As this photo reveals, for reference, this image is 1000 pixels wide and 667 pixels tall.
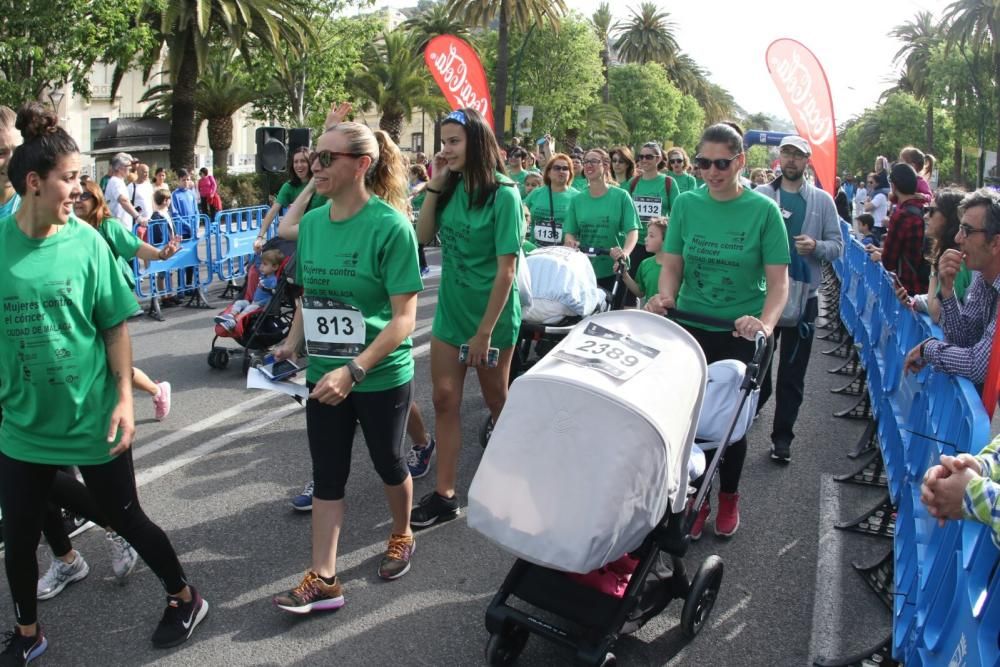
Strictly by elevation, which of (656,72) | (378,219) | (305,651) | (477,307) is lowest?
(305,651)

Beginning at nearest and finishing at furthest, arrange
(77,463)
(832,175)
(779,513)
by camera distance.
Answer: (77,463) < (779,513) < (832,175)

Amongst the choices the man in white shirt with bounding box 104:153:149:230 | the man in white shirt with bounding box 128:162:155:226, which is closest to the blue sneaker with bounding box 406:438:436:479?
the man in white shirt with bounding box 104:153:149:230

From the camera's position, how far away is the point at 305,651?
3.65 metres

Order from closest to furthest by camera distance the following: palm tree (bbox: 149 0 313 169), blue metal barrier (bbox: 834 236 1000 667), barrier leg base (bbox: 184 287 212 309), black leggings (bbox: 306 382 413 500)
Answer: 1. blue metal barrier (bbox: 834 236 1000 667)
2. black leggings (bbox: 306 382 413 500)
3. barrier leg base (bbox: 184 287 212 309)
4. palm tree (bbox: 149 0 313 169)

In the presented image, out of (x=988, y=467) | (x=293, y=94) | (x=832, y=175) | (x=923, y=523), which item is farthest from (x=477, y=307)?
(x=293, y=94)

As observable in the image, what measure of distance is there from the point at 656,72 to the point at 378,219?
6461 cm

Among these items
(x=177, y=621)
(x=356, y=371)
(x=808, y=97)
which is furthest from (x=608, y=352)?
(x=808, y=97)

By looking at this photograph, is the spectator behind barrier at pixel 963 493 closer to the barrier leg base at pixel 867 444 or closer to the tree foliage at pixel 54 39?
the barrier leg base at pixel 867 444

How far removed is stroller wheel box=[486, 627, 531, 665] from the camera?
348 centimetres

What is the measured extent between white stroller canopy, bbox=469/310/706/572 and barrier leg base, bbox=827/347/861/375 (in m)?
6.30

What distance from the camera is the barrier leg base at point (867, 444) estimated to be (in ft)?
20.7

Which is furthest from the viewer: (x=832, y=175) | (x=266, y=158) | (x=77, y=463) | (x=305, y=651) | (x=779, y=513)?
(x=266, y=158)

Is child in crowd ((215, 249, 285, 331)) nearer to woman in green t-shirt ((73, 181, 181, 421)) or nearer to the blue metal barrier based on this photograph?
woman in green t-shirt ((73, 181, 181, 421))

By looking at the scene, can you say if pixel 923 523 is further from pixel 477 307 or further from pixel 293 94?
pixel 293 94
